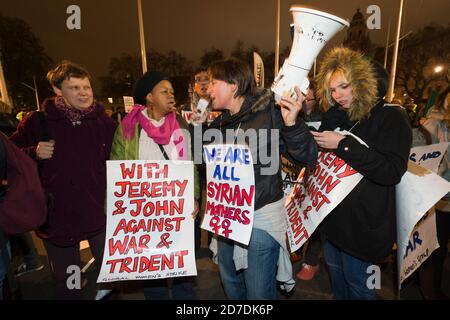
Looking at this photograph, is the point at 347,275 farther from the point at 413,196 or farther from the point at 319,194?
the point at 413,196

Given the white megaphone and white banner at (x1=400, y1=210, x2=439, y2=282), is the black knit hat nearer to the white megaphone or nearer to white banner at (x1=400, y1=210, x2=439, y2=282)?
the white megaphone

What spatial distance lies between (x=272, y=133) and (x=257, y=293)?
108cm

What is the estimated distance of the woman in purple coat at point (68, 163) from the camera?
2303 millimetres

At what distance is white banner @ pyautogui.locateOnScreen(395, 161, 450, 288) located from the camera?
1826 mm


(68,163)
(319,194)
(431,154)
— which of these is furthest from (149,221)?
(431,154)

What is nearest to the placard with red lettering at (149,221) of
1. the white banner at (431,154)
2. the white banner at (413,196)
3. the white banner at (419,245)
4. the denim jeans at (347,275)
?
the denim jeans at (347,275)

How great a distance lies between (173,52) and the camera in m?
32.6

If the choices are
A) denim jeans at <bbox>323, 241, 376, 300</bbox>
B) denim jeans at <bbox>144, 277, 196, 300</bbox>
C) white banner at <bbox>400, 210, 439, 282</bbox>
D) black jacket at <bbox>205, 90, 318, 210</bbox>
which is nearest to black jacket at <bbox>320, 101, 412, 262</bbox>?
denim jeans at <bbox>323, 241, 376, 300</bbox>

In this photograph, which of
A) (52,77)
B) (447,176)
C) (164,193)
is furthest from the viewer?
(447,176)

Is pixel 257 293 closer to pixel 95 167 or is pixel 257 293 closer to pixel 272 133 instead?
pixel 272 133

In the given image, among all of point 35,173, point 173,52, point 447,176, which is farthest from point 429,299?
point 173,52

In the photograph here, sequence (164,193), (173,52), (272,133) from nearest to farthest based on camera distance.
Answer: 1. (272,133)
2. (164,193)
3. (173,52)

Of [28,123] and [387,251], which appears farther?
[28,123]

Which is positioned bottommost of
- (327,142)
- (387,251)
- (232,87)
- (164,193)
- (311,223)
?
(387,251)
